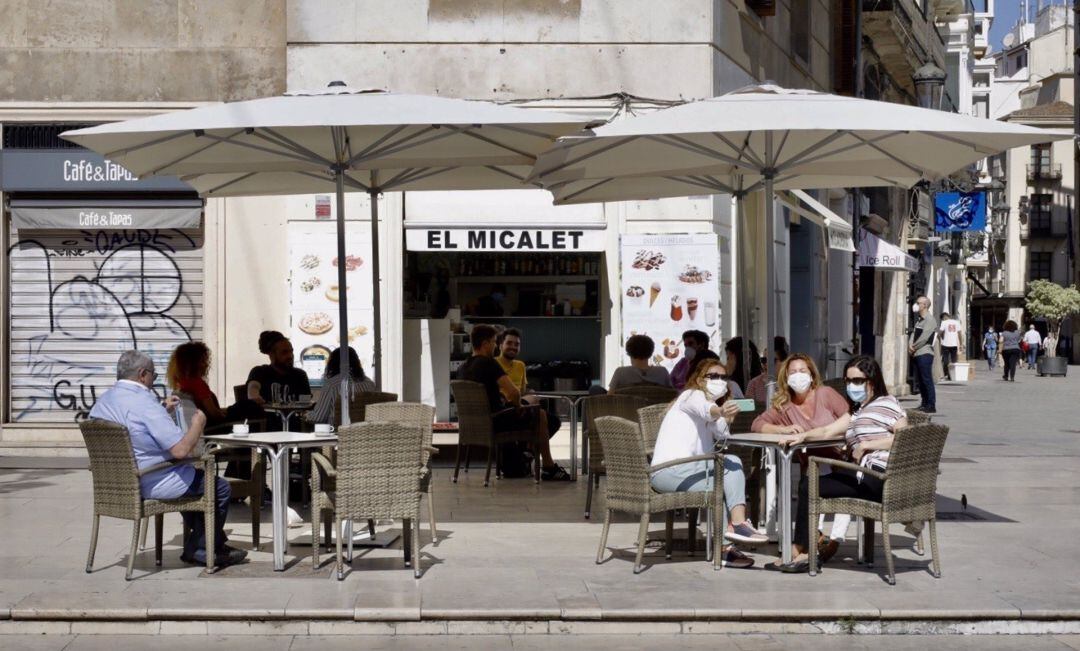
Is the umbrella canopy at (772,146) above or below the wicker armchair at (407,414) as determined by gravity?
above

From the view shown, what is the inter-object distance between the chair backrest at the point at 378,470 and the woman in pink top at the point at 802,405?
2.36m

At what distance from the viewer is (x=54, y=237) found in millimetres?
17656

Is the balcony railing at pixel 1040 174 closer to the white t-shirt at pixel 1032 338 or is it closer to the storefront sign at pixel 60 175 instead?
the white t-shirt at pixel 1032 338

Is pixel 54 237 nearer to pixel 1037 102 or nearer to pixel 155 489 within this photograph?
pixel 155 489

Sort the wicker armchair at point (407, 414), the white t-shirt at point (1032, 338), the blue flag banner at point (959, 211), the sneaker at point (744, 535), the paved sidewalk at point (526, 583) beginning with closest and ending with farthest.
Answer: the paved sidewalk at point (526, 583) → the sneaker at point (744, 535) → the wicker armchair at point (407, 414) → the blue flag banner at point (959, 211) → the white t-shirt at point (1032, 338)

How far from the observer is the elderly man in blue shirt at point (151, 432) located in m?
9.43

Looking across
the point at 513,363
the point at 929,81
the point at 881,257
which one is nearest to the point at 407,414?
the point at 513,363

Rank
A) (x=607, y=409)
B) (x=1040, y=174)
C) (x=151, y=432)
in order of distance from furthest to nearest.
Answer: (x=1040, y=174) < (x=607, y=409) < (x=151, y=432)

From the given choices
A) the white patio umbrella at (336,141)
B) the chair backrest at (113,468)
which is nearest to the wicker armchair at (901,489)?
the white patio umbrella at (336,141)

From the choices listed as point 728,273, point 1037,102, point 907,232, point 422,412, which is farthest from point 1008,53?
point 422,412

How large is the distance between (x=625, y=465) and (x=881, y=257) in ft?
62.4

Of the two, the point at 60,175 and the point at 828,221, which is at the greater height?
the point at 60,175

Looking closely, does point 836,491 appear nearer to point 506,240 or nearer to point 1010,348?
point 506,240

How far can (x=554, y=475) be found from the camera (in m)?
14.8
